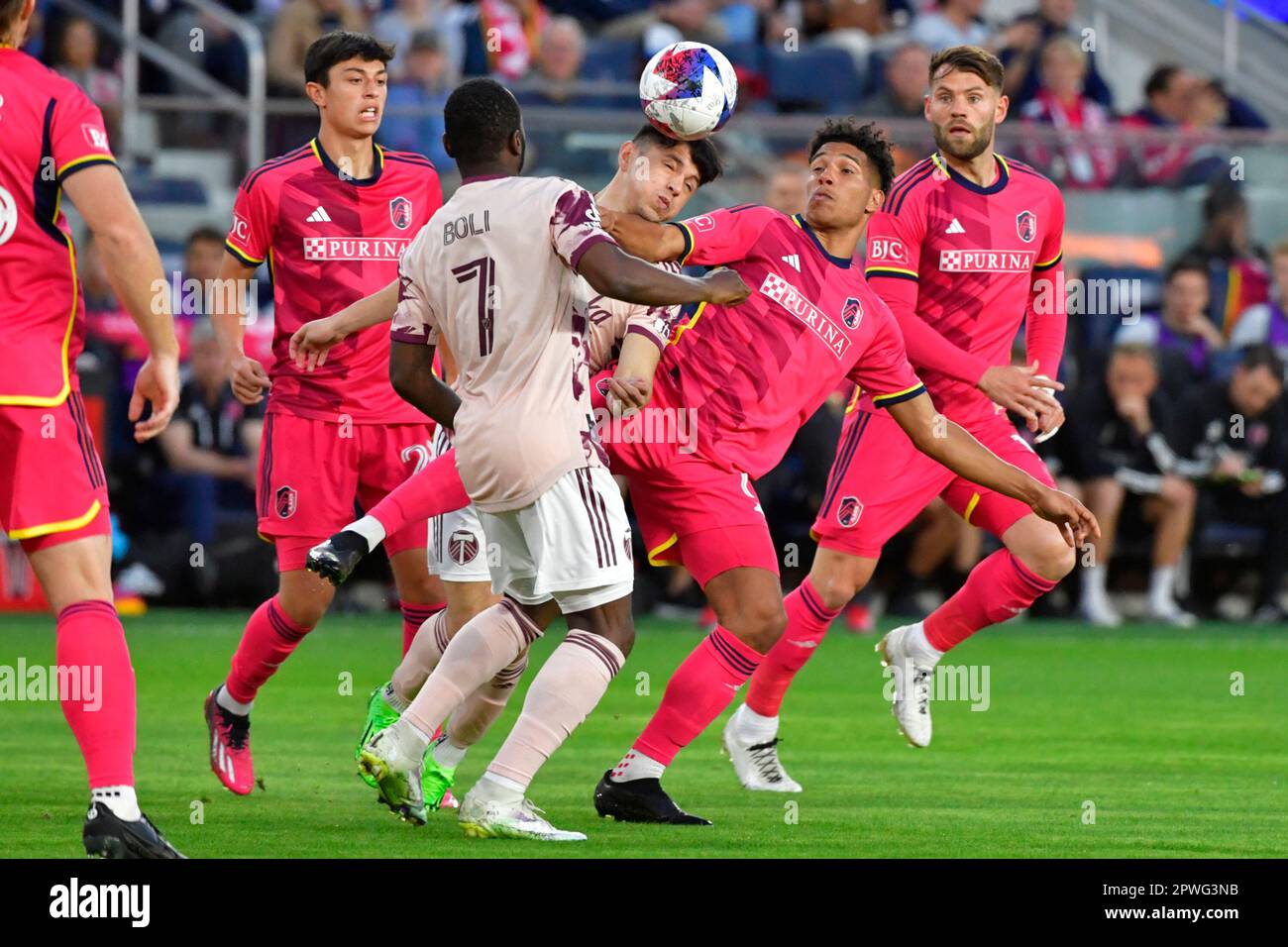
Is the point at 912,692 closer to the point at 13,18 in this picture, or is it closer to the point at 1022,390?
the point at 1022,390

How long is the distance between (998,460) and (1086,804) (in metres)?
1.30

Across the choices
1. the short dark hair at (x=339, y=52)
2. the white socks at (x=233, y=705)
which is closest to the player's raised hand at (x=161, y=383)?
the white socks at (x=233, y=705)

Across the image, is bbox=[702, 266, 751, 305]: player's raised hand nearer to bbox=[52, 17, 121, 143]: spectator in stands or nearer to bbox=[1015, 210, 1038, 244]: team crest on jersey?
bbox=[1015, 210, 1038, 244]: team crest on jersey

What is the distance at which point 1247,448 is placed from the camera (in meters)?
16.7

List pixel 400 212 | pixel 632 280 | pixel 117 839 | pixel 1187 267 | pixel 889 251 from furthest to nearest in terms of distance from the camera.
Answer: pixel 1187 267, pixel 889 251, pixel 400 212, pixel 632 280, pixel 117 839

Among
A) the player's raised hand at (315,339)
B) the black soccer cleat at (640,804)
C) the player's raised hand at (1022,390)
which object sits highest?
the player's raised hand at (315,339)

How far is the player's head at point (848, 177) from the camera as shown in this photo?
25.5 feet

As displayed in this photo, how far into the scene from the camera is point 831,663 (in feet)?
44.9

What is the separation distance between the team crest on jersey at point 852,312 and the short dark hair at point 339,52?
216cm

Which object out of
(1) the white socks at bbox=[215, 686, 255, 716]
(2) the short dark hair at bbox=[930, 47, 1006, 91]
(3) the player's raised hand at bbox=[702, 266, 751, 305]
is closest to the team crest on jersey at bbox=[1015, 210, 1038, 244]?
(2) the short dark hair at bbox=[930, 47, 1006, 91]

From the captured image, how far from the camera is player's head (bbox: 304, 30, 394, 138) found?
8320 mm

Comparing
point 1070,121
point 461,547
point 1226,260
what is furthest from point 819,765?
point 1070,121

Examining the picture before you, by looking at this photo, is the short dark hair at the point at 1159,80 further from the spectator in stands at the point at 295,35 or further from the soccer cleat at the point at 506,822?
the soccer cleat at the point at 506,822

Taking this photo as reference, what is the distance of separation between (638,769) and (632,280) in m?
1.94
